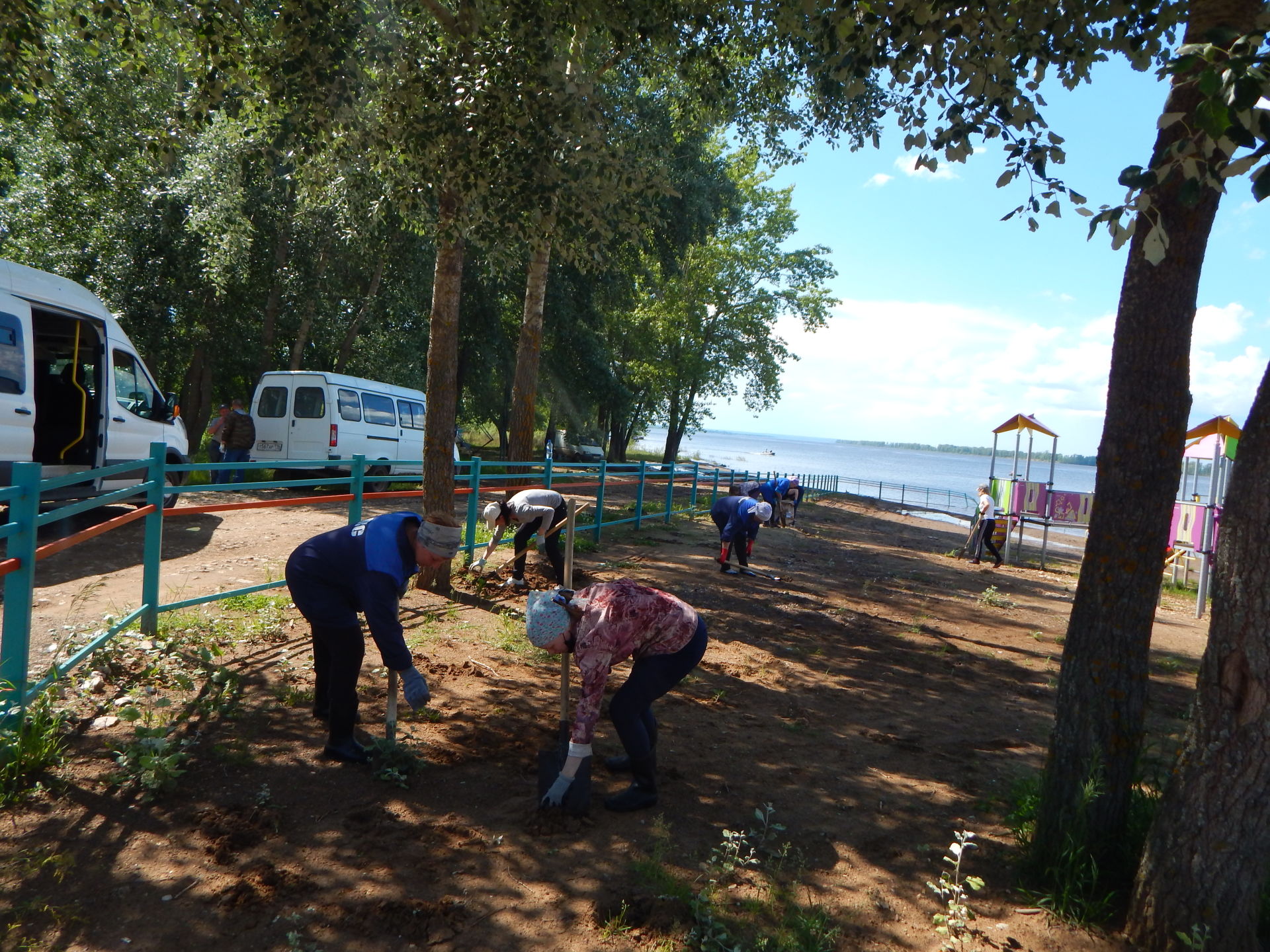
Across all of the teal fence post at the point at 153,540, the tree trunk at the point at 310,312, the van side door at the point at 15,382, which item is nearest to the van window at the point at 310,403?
the tree trunk at the point at 310,312

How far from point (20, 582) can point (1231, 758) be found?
4.79 metres

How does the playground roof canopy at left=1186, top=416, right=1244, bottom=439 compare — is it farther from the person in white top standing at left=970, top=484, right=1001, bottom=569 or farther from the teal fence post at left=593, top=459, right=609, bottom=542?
the teal fence post at left=593, top=459, right=609, bottom=542

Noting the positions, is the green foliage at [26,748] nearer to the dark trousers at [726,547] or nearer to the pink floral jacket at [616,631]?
the pink floral jacket at [616,631]

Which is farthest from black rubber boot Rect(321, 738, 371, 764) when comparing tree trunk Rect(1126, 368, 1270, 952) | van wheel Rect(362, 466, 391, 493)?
van wheel Rect(362, 466, 391, 493)

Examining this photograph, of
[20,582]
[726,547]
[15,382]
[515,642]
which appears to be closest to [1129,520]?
[515,642]

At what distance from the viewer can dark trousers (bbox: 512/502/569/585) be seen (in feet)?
26.9

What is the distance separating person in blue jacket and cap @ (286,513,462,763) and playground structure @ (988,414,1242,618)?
742cm

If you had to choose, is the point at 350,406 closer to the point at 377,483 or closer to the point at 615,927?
the point at 377,483

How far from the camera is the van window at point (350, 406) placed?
1556cm

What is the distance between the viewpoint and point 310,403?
15492mm

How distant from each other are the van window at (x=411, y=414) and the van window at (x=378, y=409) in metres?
0.32

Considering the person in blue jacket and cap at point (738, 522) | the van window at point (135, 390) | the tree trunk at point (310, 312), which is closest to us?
the van window at point (135, 390)

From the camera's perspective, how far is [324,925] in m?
3.00

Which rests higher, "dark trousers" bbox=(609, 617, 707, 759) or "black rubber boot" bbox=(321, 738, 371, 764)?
"dark trousers" bbox=(609, 617, 707, 759)
